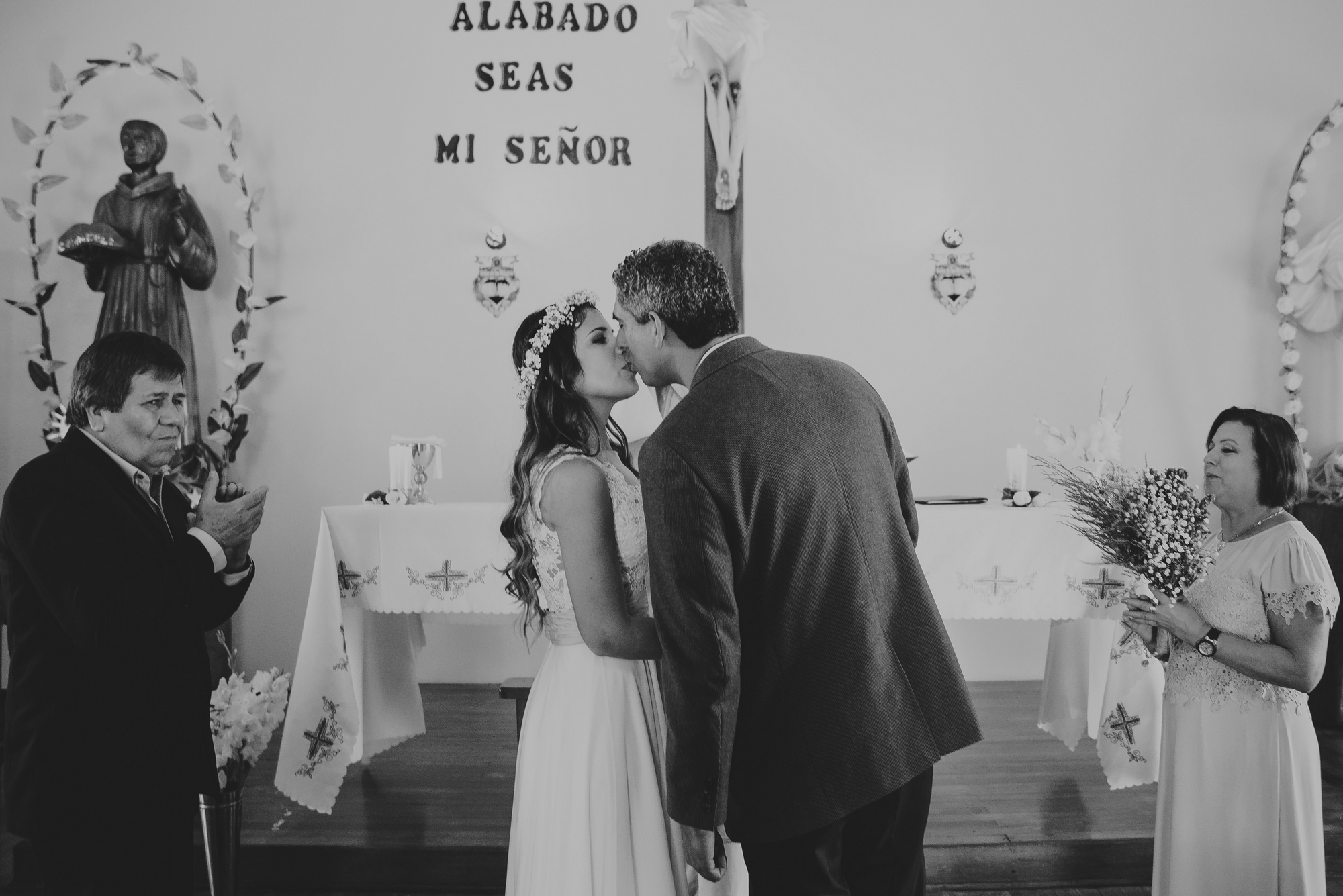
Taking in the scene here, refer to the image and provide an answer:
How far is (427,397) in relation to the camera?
505 centimetres

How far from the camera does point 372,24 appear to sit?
16.6 ft

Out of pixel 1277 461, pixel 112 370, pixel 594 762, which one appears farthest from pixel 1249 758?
pixel 112 370

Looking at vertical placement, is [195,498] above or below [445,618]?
above

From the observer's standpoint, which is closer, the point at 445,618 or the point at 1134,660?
the point at 1134,660

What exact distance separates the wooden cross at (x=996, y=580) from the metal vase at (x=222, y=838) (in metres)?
2.42

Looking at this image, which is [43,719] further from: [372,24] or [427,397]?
[372,24]

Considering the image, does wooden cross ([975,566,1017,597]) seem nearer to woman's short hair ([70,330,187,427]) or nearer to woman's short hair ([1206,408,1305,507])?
woman's short hair ([1206,408,1305,507])

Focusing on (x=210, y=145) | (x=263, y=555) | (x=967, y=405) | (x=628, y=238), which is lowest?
(x=263, y=555)

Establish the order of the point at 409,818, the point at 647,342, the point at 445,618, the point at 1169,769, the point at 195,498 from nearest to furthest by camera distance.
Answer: the point at 647,342 < the point at 1169,769 < the point at 409,818 < the point at 195,498 < the point at 445,618

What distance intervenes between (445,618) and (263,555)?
1087 millimetres

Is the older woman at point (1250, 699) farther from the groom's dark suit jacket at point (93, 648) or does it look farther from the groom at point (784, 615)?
the groom's dark suit jacket at point (93, 648)

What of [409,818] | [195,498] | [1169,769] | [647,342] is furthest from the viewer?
[195,498]

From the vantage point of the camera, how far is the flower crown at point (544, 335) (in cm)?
199

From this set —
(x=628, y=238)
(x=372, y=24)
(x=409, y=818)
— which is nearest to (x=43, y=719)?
(x=409, y=818)
